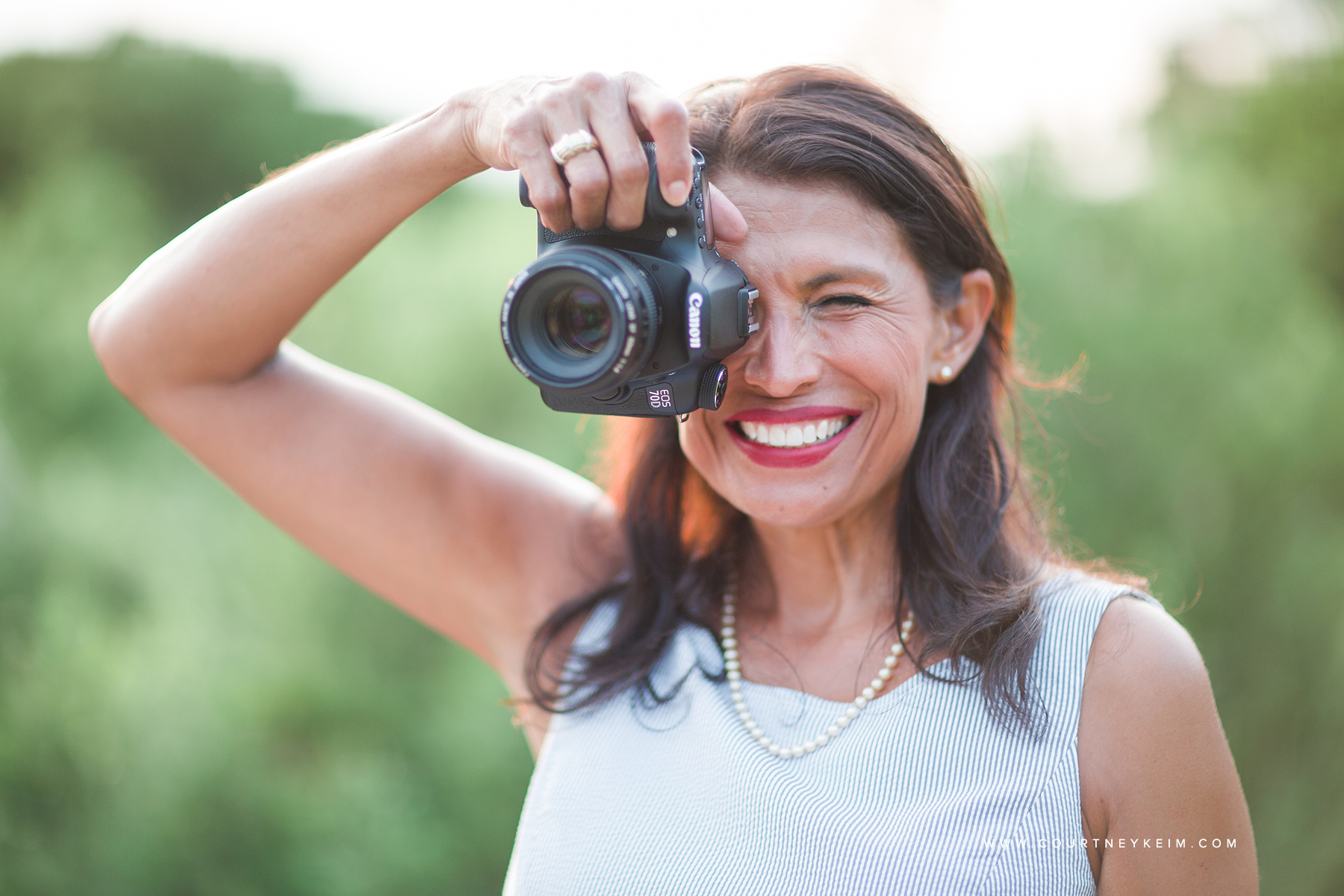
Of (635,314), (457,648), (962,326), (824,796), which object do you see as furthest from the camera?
(457,648)

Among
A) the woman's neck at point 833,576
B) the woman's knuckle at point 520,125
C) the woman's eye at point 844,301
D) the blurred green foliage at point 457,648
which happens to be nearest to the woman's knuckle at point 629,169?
the woman's knuckle at point 520,125

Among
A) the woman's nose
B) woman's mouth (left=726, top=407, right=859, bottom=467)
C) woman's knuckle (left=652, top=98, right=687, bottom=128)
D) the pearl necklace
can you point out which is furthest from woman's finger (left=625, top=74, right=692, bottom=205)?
the pearl necklace

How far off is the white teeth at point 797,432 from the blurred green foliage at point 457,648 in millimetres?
1236

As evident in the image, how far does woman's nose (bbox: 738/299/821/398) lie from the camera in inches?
49.0

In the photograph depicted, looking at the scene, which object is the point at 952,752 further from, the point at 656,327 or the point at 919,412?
the point at 656,327

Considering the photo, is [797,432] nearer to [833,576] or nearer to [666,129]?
[833,576]

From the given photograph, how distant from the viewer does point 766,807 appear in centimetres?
Answer: 122

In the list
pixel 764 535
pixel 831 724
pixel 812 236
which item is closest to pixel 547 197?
pixel 812 236

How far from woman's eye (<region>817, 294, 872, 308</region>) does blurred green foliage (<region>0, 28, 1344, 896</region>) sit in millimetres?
1228

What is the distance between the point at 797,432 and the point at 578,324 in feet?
1.08

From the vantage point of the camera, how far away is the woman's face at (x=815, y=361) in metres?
1.26

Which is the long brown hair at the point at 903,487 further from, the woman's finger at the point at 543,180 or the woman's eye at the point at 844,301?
the woman's finger at the point at 543,180

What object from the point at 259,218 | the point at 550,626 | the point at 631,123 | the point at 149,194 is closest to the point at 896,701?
the point at 550,626

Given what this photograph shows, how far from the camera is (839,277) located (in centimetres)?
126
